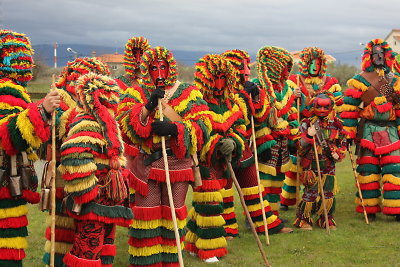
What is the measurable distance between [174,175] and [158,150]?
320 mm

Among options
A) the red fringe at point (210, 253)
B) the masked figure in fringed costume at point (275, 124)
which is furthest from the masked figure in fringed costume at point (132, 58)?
the red fringe at point (210, 253)

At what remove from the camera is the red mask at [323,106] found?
26.1 ft

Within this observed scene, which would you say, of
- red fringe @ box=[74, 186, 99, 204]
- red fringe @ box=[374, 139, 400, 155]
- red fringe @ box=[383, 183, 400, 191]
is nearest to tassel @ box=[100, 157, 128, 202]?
red fringe @ box=[74, 186, 99, 204]

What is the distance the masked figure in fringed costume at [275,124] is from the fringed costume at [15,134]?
3617 mm

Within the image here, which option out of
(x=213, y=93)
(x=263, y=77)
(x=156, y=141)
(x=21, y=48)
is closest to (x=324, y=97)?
(x=263, y=77)

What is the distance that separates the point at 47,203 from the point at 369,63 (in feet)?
18.9

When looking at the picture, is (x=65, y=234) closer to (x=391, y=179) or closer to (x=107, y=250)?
(x=107, y=250)

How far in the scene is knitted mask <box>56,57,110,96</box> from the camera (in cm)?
572

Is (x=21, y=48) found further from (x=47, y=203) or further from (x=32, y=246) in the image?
(x=32, y=246)

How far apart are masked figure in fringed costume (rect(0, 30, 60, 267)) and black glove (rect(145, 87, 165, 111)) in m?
0.98

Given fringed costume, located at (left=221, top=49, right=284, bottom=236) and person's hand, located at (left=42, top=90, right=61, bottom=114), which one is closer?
person's hand, located at (left=42, top=90, right=61, bottom=114)

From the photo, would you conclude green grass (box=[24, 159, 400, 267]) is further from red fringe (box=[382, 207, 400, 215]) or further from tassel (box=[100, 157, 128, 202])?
tassel (box=[100, 157, 128, 202])

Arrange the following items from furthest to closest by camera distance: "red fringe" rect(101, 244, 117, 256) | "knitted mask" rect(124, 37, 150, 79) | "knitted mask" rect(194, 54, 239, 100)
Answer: "knitted mask" rect(124, 37, 150, 79) < "knitted mask" rect(194, 54, 239, 100) < "red fringe" rect(101, 244, 117, 256)

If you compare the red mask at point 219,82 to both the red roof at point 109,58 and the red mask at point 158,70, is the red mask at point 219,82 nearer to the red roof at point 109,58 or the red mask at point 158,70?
the red mask at point 158,70
